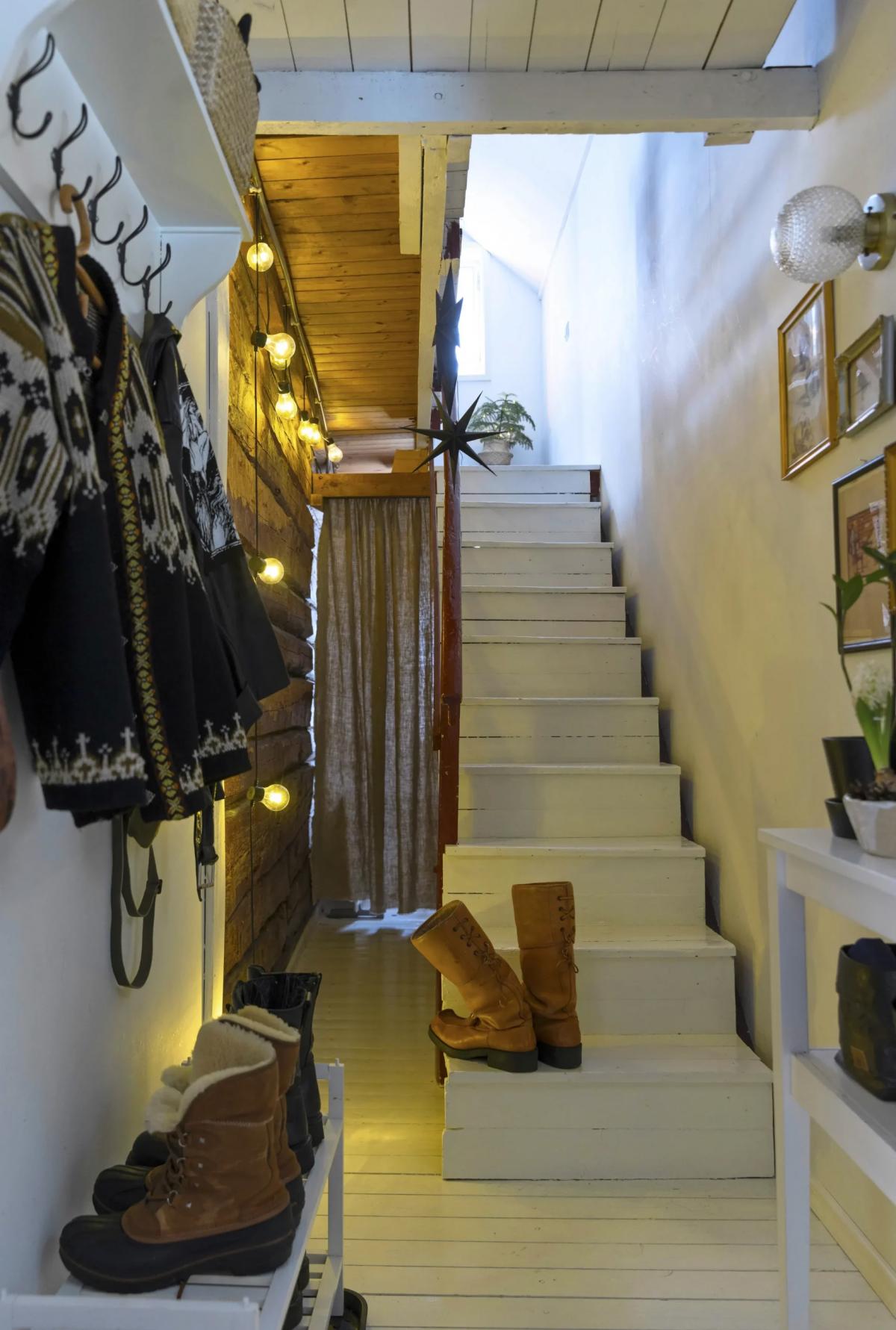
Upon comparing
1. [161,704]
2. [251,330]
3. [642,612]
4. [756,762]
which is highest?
[251,330]

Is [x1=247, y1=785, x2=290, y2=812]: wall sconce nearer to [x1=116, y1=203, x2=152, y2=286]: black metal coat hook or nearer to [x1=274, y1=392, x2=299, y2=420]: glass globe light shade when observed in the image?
[x1=274, y1=392, x2=299, y2=420]: glass globe light shade

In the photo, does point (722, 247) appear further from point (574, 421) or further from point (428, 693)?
point (574, 421)

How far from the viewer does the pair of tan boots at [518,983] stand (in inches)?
80.4

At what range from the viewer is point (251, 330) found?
2.69 meters

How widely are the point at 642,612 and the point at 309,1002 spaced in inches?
97.9

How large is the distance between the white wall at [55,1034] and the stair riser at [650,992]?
1.24 meters

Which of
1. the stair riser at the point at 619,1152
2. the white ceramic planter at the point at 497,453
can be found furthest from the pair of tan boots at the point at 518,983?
the white ceramic planter at the point at 497,453

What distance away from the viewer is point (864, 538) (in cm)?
168

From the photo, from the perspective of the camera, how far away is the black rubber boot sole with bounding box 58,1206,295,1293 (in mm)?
871

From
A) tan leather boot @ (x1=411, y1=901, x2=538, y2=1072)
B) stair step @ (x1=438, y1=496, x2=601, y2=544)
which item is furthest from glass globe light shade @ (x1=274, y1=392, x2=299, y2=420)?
tan leather boot @ (x1=411, y1=901, x2=538, y2=1072)

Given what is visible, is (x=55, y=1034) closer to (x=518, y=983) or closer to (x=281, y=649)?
(x=518, y=983)

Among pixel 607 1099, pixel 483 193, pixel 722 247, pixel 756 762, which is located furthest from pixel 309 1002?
pixel 483 193

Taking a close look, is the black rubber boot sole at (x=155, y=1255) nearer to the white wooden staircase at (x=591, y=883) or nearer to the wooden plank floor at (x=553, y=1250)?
the wooden plank floor at (x=553, y=1250)

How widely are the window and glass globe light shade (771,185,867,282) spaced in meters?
5.25
